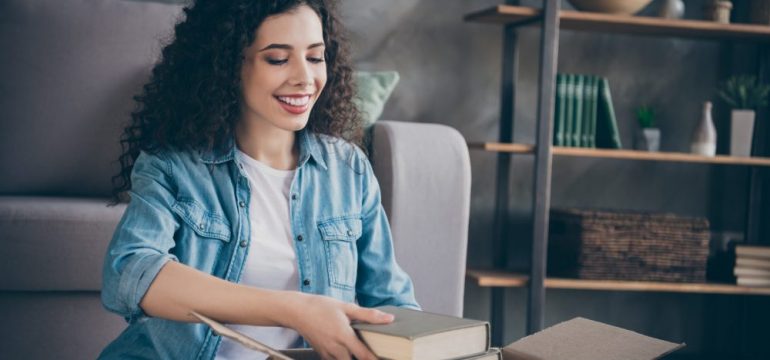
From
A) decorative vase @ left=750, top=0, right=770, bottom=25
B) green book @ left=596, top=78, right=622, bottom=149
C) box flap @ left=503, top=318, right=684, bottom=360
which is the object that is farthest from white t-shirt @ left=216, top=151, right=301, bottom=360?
decorative vase @ left=750, top=0, right=770, bottom=25

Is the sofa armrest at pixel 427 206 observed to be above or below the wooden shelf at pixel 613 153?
below

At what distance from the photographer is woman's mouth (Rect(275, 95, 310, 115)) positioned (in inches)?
49.8

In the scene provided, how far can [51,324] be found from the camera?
1850 mm

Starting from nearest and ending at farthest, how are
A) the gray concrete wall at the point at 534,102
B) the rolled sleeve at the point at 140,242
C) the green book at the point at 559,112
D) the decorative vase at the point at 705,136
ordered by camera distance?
the rolled sleeve at the point at 140,242 < the green book at the point at 559,112 < the decorative vase at the point at 705,136 < the gray concrete wall at the point at 534,102

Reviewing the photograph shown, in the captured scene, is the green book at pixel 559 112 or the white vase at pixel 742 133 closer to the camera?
the green book at pixel 559 112

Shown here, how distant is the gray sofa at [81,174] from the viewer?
182cm

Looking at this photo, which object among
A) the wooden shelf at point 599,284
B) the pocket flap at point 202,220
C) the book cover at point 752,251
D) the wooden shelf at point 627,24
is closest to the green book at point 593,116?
the wooden shelf at point 627,24

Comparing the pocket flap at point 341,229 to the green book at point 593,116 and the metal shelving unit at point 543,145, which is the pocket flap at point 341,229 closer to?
the metal shelving unit at point 543,145

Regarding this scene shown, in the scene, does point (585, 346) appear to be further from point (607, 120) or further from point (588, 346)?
point (607, 120)

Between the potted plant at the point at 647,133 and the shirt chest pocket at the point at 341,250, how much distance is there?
1771 millimetres

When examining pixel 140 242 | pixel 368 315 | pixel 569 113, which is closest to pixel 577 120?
pixel 569 113

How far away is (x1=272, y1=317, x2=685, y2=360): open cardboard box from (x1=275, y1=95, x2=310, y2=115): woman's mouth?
47 cm

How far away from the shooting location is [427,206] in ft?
6.51

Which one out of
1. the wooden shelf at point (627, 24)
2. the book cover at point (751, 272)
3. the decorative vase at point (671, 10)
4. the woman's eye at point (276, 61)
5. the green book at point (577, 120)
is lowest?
the book cover at point (751, 272)
